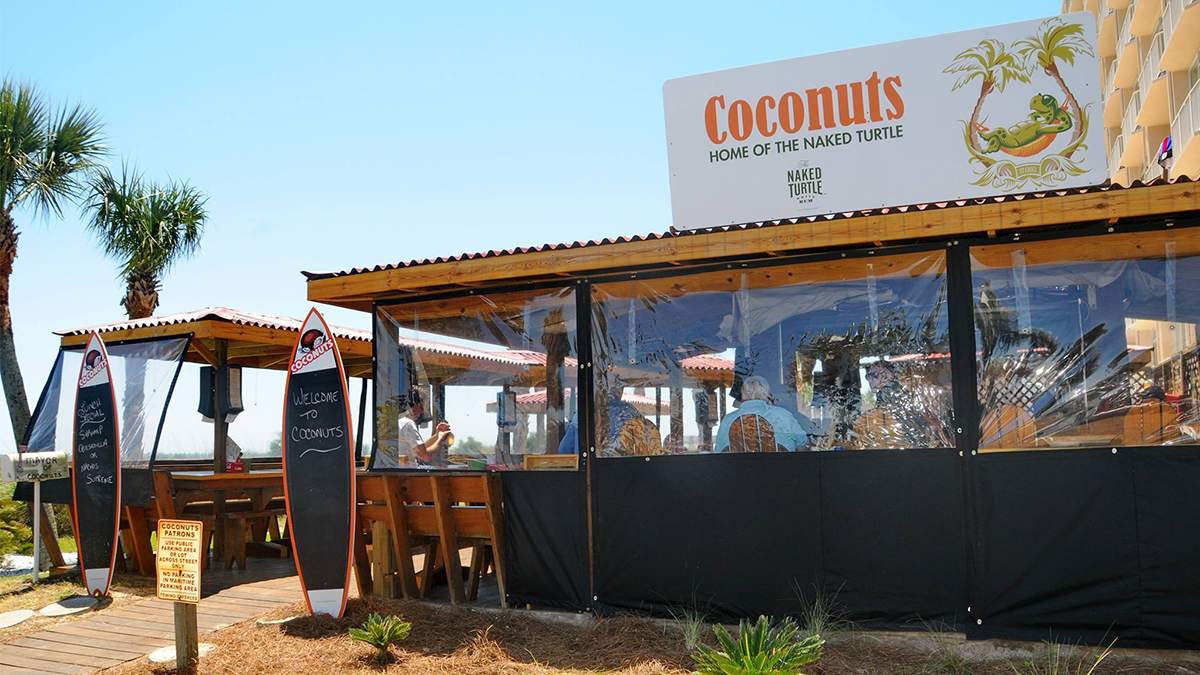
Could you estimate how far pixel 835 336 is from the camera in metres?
6.29

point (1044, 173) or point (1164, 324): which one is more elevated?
point (1044, 173)

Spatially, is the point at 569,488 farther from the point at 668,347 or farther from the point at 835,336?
the point at 835,336

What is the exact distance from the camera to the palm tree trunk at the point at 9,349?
559 inches

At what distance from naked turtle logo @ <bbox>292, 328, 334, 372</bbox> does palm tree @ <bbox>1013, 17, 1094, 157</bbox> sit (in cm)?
536

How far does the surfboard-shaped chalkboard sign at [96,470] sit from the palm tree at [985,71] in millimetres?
7330

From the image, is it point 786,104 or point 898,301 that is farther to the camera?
point 786,104

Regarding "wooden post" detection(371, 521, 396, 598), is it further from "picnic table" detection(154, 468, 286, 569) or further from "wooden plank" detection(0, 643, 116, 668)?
"picnic table" detection(154, 468, 286, 569)

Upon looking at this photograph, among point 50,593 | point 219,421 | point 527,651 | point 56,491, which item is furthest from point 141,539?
point 527,651

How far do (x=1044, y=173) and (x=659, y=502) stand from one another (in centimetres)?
335

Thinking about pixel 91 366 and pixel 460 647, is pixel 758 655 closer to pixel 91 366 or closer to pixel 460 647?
pixel 460 647

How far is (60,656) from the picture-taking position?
21.9 ft

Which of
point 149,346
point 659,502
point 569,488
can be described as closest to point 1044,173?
point 659,502

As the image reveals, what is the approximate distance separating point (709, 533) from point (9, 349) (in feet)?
39.6

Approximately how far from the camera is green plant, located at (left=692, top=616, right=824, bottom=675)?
15.2 ft
